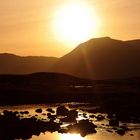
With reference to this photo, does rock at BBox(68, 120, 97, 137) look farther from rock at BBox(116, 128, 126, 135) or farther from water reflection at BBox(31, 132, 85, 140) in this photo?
rock at BBox(116, 128, 126, 135)

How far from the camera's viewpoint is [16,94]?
291 feet

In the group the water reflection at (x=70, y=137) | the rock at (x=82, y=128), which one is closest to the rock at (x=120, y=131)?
the rock at (x=82, y=128)

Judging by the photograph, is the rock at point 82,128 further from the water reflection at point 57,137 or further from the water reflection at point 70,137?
the water reflection at point 57,137

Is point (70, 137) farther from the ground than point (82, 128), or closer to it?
closer to it

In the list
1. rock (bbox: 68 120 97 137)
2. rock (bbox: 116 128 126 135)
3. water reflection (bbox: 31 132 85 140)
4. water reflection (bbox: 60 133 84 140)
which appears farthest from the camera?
rock (bbox: 68 120 97 137)

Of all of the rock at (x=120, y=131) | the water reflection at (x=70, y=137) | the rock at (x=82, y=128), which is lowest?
the water reflection at (x=70, y=137)

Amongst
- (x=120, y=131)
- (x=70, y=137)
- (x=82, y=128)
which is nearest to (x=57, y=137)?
(x=70, y=137)

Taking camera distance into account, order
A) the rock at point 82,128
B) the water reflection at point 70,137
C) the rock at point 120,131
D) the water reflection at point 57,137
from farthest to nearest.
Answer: the rock at point 82,128 < the rock at point 120,131 < the water reflection at point 70,137 < the water reflection at point 57,137

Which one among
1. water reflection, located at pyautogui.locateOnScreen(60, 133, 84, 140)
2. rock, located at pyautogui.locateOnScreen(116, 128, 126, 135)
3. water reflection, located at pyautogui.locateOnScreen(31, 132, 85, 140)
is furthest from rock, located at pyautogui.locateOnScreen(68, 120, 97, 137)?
rock, located at pyautogui.locateOnScreen(116, 128, 126, 135)

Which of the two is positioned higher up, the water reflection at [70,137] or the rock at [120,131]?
the rock at [120,131]

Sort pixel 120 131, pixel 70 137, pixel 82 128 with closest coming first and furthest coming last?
1. pixel 70 137
2. pixel 120 131
3. pixel 82 128

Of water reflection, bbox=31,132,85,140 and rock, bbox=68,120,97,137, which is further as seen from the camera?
rock, bbox=68,120,97,137

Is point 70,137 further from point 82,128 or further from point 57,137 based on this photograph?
point 82,128

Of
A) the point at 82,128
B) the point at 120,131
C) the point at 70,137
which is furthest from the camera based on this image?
the point at 82,128
